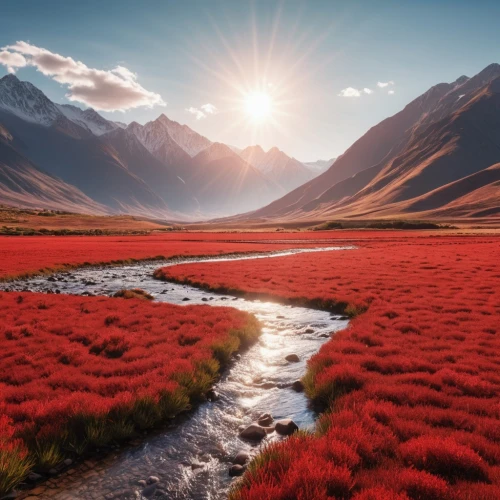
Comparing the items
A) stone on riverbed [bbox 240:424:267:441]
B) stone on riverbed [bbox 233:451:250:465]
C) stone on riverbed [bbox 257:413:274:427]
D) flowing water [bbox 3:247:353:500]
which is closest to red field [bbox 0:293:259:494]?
flowing water [bbox 3:247:353:500]

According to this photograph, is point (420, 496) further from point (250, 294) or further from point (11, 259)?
point (11, 259)

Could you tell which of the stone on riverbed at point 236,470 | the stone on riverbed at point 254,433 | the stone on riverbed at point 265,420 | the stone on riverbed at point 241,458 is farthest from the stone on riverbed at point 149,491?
the stone on riverbed at point 265,420

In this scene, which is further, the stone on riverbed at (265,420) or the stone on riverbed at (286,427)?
the stone on riverbed at (265,420)

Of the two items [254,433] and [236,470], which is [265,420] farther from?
[236,470]

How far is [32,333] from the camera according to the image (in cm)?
1506

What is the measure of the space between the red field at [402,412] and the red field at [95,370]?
3.68 metres

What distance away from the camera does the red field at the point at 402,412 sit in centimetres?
564

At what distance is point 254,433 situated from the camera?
27.7ft

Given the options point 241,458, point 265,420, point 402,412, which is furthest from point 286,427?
point 402,412

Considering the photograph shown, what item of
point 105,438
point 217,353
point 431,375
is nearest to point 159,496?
point 105,438

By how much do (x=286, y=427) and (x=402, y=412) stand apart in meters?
2.80

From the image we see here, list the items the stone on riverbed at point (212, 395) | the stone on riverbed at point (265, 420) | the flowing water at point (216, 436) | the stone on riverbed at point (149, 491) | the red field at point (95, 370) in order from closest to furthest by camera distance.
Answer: the stone on riverbed at point (149, 491) → the flowing water at point (216, 436) → the red field at point (95, 370) → the stone on riverbed at point (265, 420) → the stone on riverbed at point (212, 395)

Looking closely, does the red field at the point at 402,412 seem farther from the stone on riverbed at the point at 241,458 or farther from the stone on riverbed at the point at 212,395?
the stone on riverbed at the point at 212,395

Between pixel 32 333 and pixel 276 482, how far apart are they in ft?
44.9
